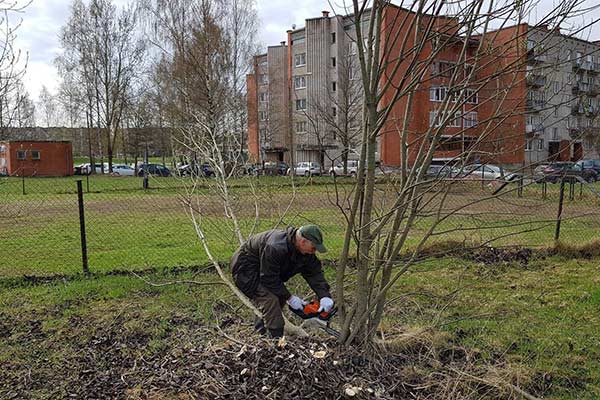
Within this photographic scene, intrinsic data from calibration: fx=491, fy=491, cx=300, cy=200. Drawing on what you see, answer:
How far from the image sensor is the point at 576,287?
541 cm

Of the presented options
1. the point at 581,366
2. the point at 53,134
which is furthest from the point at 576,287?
the point at 53,134

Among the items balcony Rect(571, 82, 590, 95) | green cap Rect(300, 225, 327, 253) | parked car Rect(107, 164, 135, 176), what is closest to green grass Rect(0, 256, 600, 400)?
green cap Rect(300, 225, 327, 253)

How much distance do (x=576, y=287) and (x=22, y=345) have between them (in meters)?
5.44

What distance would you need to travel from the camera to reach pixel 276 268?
3438 mm

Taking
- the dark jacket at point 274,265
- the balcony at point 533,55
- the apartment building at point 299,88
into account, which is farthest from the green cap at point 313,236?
the apartment building at point 299,88

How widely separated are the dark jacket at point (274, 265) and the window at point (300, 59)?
37966mm

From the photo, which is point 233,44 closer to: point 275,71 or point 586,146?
point 275,71

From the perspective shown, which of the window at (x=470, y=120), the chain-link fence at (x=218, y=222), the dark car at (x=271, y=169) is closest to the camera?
the window at (x=470, y=120)

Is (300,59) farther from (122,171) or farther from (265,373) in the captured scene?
(265,373)

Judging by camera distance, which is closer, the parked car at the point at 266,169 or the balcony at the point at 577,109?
the balcony at the point at 577,109

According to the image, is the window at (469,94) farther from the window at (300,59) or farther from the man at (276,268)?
the window at (300,59)

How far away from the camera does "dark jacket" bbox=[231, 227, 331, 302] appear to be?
3.42m

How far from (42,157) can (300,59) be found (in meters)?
20.8

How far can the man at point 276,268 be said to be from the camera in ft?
11.1
